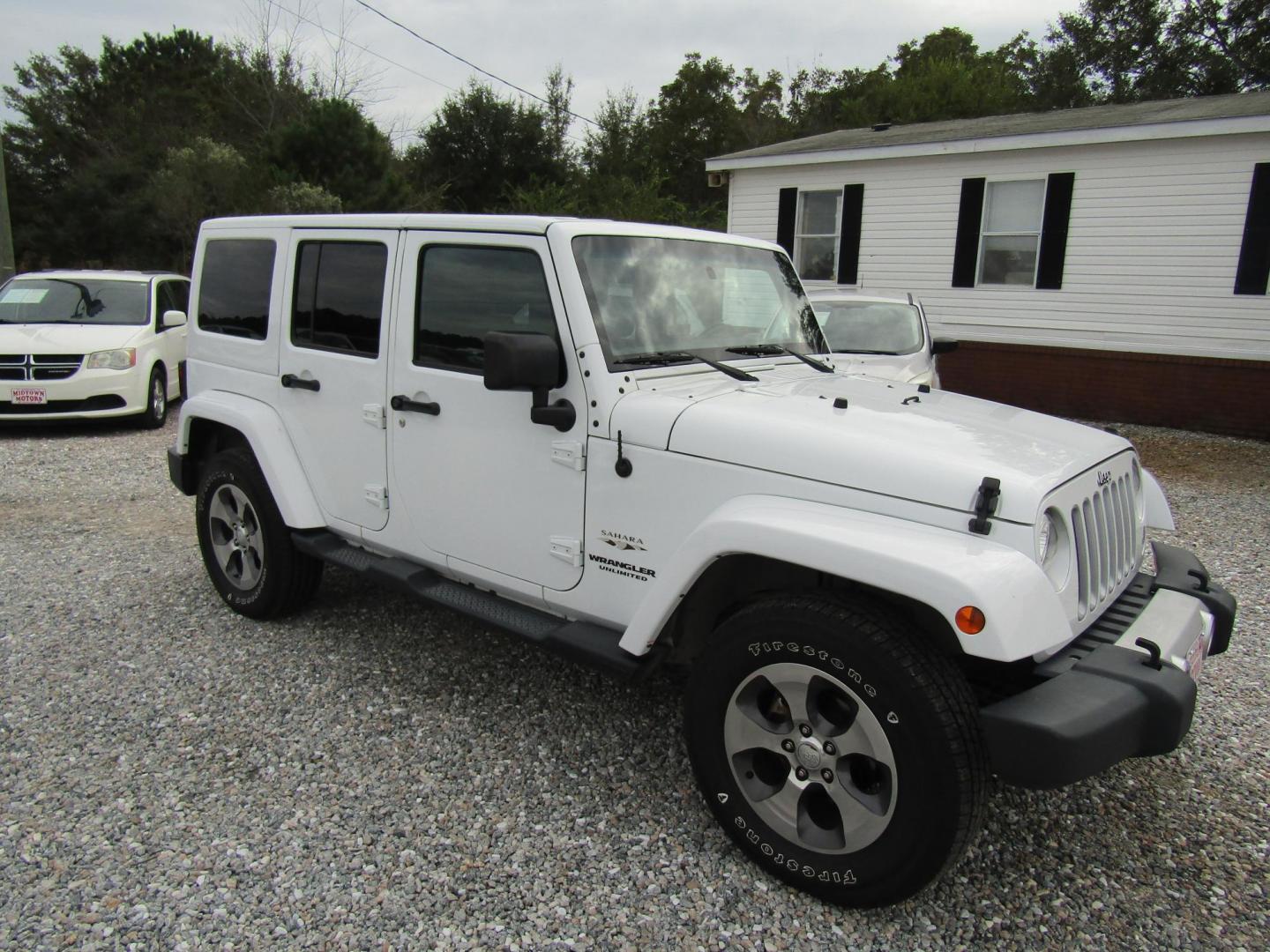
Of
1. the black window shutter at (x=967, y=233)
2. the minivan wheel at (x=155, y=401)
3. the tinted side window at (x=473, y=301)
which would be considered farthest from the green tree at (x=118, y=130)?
the tinted side window at (x=473, y=301)

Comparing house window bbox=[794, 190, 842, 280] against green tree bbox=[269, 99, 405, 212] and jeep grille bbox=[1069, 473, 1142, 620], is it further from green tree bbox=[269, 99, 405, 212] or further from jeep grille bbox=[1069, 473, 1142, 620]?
green tree bbox=[269, 99, 405, 212]

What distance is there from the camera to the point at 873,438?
2.51 m

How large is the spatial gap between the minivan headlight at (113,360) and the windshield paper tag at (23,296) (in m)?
1.40

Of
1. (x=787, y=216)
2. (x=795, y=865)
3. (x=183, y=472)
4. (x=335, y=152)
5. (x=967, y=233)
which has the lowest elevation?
(x=795, y=865)

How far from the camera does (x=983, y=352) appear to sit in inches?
486

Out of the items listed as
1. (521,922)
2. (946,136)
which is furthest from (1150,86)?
(521,922)

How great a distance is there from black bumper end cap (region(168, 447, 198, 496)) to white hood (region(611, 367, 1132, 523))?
9.72ft

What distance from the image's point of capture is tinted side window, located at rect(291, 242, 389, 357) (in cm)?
367

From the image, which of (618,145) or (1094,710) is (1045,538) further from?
(618,145)

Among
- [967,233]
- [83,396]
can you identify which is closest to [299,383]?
[83,396]

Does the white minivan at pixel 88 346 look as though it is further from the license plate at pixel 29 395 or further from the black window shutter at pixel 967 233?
the black window shutter at pixel 967 233

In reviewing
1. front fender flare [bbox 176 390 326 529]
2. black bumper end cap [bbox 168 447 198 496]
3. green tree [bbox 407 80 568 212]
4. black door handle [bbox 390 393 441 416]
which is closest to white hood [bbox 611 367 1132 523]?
black door handle [bbox 390 393 441 416]

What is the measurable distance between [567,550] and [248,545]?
7.06 ft

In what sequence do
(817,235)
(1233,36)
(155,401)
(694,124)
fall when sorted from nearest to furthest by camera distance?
(155,401)
(817,235)
(1233,36)
(694,124)
